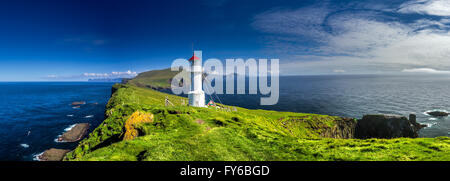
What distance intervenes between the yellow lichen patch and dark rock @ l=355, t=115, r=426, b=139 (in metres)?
64.4

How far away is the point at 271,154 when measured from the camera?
13047 mm

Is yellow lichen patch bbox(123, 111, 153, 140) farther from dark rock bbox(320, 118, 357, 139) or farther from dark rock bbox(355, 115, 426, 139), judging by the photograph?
dark rock bbox(355, 115, 426, 139)

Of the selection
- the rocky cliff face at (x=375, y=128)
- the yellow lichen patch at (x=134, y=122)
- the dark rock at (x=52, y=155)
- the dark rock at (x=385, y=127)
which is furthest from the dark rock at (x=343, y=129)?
the dark rock at (x=52, y=155)

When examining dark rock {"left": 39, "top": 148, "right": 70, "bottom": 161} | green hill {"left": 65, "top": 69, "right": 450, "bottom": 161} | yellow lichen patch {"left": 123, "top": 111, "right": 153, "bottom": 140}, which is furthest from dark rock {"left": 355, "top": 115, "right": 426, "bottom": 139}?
dark rock {"left": 39, "top": 148, "right": 70, "bottom": 161}

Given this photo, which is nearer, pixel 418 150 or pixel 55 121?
pixel 418 150

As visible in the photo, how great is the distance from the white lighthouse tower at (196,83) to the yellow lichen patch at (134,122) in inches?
416

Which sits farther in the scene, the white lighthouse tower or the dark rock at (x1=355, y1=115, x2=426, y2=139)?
the dark rock at (x1=355, y1=115, x2=426, y2=139)

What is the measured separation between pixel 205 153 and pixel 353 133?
66.6m

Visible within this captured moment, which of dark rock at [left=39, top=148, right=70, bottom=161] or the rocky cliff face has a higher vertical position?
the rocky cliff face

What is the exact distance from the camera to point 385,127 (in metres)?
56.0

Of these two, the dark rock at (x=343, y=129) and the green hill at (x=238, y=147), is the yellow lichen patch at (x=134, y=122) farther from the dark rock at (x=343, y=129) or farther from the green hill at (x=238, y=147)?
the dark rock at (x=343, y=129)

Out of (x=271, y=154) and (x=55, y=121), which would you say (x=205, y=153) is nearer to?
(x=271, y=154)

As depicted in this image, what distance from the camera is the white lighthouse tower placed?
3042cm
